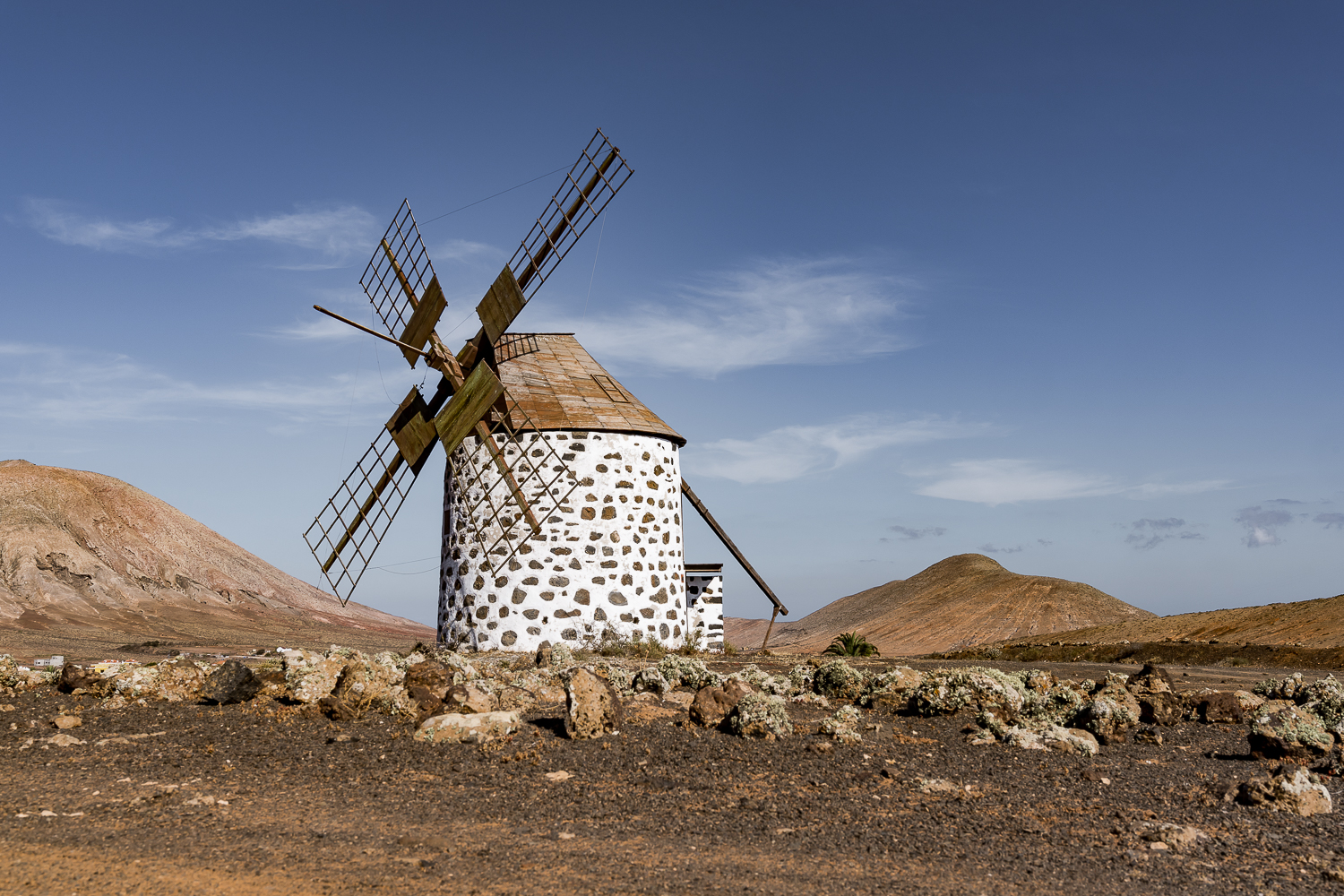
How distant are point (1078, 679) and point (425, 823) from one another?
397 inches

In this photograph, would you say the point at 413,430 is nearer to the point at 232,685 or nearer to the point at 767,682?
the point at 232,685

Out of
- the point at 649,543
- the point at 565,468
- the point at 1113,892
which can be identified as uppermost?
the point at 565,468

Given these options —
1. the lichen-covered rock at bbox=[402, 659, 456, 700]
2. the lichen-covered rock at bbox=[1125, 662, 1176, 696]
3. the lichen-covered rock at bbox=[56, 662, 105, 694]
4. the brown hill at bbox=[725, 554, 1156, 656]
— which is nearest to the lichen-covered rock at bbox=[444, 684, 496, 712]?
the lichen-covered rock at bbox=[402, 659, 456, 700]

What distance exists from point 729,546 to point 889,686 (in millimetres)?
10182

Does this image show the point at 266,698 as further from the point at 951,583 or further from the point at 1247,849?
the point at 951,583

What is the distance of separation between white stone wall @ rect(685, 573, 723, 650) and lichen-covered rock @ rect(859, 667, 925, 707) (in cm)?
917

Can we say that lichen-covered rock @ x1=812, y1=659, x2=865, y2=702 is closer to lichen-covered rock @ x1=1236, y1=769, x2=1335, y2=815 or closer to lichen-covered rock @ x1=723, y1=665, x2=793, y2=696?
lichen-covered rock @ x1=723, y1=665, x2=793, y2=696

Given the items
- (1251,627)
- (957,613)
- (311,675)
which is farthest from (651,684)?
(957,613)

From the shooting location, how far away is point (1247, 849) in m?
6.16

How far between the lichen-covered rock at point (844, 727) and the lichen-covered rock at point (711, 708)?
0.93 meters

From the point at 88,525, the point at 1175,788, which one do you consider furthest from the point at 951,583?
the point at 88,525

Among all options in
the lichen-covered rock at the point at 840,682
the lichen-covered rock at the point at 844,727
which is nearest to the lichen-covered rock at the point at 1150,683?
the lichen-covered rock at the point at 840,682

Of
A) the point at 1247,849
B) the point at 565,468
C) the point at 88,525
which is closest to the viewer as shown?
the point at 1247,849

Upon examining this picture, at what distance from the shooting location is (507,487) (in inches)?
688
